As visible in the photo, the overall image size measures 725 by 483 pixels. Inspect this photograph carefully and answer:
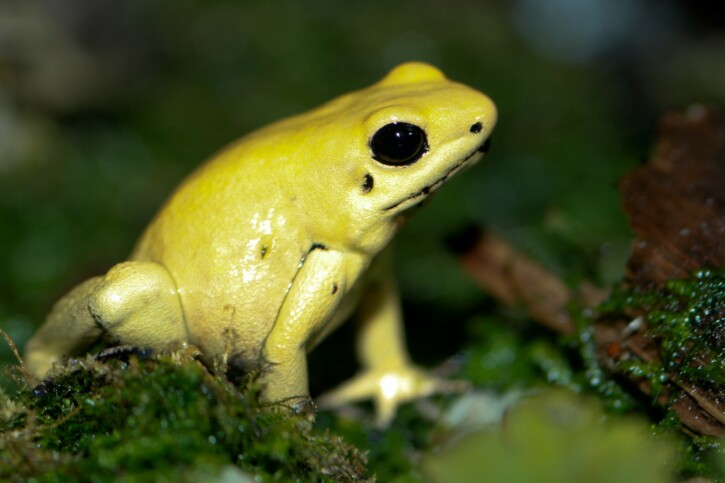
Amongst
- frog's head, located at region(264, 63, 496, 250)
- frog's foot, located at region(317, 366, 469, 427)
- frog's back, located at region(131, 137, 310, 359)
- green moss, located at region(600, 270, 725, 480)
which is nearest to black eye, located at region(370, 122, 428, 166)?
frog's head, located at region(264, 63, 496, 250)

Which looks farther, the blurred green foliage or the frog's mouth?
the frog's mouth

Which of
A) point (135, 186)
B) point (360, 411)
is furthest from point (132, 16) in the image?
point (360, 411)

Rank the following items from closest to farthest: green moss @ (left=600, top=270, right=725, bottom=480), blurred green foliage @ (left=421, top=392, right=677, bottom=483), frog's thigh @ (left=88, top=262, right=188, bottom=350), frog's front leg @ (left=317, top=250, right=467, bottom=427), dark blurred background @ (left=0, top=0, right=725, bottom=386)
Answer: blurred green foliage @ (left=421, top=392, right=677, bottom=483) → green moss @ (left=600, top=270, right=725, bottom=480) → frog's thigh @ (left=88, top=262, right=188, bottom=350) → frog's front leg @ (left=317, top=250, right=467, bottom=427) → dark blurred background @ (left=0, top=0, right=725, bottom=386)

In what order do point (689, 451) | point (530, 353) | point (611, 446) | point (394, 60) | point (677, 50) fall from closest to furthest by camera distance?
1. point (611, 446)
2. point (689, 451)
3. point (530, 353)
4. point (394, 60)
5. point (677, 50)

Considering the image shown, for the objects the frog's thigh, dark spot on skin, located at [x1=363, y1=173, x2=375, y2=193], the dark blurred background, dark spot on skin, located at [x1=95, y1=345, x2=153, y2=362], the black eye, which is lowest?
dark spot on skin, located at [x1=95, y1=345, x2=153, y2=362]

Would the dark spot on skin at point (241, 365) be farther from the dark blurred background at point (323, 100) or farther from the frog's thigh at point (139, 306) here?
the dark blurred background at point (323, 100)

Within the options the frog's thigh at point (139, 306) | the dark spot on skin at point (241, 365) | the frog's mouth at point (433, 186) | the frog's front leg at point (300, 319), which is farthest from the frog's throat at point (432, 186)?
the frog's thigh at point (139, 306)

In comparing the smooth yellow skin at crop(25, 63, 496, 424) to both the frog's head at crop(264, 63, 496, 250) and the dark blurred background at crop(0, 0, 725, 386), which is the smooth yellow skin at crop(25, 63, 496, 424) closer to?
the frog's head at crop(264, 63, 496, 250)

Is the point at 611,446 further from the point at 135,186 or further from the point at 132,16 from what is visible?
the point at 132,16
